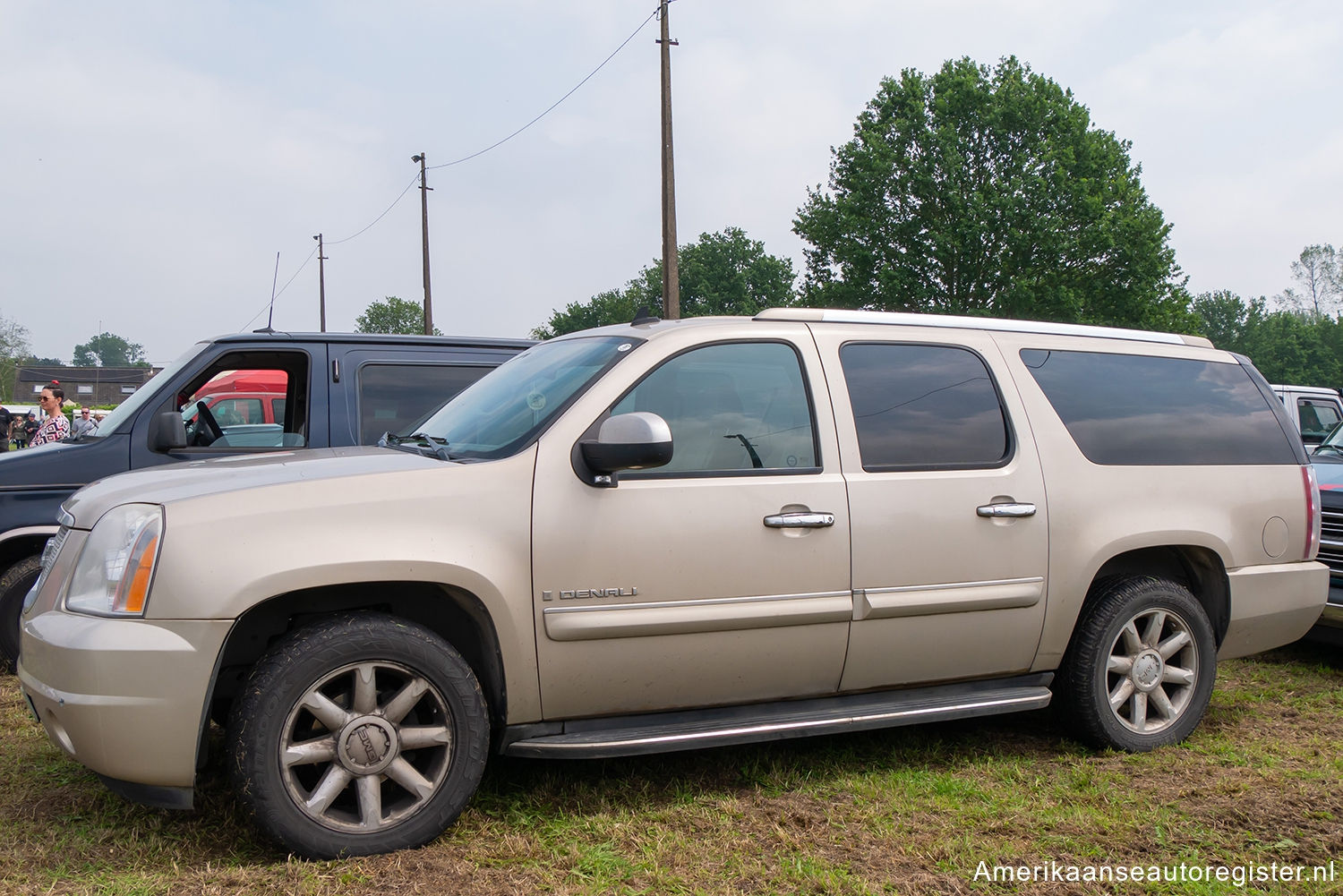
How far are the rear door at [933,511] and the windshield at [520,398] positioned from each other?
3.00ft

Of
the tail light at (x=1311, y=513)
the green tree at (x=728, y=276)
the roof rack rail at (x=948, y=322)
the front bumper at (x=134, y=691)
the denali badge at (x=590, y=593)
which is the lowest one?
the front bumper at (x=134, y=691)

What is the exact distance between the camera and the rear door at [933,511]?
3.85 meters

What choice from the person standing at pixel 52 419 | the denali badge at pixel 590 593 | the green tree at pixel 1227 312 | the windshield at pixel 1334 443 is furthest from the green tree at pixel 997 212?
the green tree at pixel 1227 312

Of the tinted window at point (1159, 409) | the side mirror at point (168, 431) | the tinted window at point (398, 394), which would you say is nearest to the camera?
the tinted window at point (1159, 409)

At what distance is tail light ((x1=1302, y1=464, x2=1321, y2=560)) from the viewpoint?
4.77 metres

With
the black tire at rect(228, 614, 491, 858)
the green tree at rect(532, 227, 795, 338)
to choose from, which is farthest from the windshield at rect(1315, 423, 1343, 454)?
the green tree at rect(532, 227, 795, 338)

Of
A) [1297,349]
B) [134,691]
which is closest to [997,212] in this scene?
[134,691]

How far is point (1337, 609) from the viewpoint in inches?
234

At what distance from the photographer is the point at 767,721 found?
3.68 meters

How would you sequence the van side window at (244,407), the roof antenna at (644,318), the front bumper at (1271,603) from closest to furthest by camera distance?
the roof antenna at (644,318), the front bumper at (1271,603), the van side window at (244,407)

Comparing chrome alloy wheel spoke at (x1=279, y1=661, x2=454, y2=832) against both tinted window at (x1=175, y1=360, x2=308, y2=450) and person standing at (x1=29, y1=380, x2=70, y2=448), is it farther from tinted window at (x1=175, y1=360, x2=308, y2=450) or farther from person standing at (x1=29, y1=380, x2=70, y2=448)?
person standing at (x1=29, y1=380, x2=70, y2=448)

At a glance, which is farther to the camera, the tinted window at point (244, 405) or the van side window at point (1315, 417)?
the van side window at point (1315, 417)

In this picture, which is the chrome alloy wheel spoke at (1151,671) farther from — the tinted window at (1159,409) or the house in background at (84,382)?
the house in background at (84,382)

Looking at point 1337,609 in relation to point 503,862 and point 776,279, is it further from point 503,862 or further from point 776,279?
point 776,279
